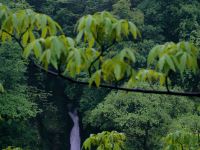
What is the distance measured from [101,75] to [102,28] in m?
0.23

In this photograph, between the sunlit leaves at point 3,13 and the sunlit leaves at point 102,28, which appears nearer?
the sunlit leaves at point 102,28

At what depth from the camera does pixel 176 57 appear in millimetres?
1747

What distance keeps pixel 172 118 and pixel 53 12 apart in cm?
1096

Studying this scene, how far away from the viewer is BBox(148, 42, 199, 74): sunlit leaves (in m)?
1.71

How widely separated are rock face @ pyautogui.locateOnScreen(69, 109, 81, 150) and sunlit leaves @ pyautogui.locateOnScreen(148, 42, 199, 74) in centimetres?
1668

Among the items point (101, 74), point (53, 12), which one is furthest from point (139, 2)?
point (101, 74)

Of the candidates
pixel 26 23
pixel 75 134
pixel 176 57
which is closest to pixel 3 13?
pixel 26 23

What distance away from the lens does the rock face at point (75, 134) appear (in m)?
18.2

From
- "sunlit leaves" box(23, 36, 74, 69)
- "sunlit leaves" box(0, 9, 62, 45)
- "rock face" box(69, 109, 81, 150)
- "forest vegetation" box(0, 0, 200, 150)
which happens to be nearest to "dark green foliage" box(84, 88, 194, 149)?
"forest vegetation" box(0, 0, 200, 150)

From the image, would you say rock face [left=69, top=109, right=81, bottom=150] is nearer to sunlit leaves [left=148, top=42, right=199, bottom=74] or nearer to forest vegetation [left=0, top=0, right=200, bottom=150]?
forest vegetation [left=0, top=0, right=200, bottom=150]

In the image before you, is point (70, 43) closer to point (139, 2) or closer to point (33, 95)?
point (33, 95)

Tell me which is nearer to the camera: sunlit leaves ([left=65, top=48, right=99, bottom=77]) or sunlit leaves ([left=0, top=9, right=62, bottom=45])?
sunlit leaves ([left=65, top=48, right=99, bottom=77])

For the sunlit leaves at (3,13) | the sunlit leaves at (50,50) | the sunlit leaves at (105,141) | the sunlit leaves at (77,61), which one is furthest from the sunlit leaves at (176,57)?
the sunlit leaves at (105,141)

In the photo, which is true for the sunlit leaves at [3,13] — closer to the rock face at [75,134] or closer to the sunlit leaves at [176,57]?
the sunlit leaves at [176,57]
